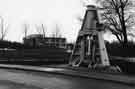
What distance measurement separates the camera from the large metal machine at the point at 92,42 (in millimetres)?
17547

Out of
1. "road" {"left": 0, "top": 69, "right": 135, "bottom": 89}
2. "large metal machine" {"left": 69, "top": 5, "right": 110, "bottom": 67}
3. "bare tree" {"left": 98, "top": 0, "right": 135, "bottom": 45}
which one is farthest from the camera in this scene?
"bare tree" {"left": 98, "top": 0, "right": 135, "bottom": 45}

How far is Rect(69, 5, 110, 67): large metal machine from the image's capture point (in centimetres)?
1755

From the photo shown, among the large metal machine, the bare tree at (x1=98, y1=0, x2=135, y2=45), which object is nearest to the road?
the large metal machine

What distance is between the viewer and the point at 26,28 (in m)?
93.0

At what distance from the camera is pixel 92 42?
1869 centimetres

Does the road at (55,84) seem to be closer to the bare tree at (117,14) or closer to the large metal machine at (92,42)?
the large metal machine at (92,42)

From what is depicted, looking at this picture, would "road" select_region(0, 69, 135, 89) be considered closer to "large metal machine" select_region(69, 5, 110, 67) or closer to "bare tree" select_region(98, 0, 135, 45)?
"large metal machine" select_region(69, 5, 110, 67)

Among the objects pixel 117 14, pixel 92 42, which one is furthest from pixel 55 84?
pixel 117 14

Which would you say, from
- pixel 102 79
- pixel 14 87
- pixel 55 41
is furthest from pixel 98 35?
pixel 55 41

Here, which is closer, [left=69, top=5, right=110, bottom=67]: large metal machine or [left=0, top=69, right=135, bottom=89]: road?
[left=0, top=69, right=135, bottom=89]: road

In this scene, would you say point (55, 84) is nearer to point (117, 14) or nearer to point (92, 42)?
point (92, 42)

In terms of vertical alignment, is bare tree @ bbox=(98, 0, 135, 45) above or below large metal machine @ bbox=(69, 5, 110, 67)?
above

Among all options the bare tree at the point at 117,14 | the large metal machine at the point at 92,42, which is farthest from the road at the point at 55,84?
the bare tree at the point at 117,14

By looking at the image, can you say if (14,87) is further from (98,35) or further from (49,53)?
(49,53)
